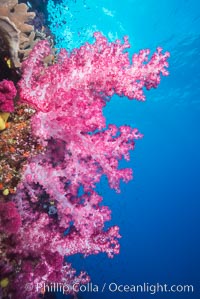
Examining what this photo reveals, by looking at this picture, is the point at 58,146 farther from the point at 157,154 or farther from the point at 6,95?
the point at 157,154

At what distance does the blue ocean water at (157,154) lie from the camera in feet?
83.4

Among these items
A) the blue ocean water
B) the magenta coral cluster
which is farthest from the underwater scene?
the blue ocean water

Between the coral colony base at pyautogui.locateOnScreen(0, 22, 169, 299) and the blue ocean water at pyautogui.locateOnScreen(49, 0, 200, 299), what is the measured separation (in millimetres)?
2179

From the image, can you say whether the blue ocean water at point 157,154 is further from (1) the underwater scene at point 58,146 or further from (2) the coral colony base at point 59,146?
(2) the coral colony base at point 59,146

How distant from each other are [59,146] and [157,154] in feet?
350

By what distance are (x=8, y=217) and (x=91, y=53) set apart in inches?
74.9

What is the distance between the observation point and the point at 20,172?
3.07 metres

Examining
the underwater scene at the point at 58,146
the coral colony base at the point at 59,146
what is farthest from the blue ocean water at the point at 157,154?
the coral colony base at the point at 59,146

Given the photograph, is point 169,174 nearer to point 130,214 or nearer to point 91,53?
point 130,214

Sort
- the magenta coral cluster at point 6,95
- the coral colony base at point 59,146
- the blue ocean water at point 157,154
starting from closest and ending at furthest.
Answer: the magenta coral cluster at point 6,95, the coral colony base at point 59,146, the blue ocean water at point 157,154

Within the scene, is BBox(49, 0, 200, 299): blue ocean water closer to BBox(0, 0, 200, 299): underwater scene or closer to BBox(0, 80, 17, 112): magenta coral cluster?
BBox(0, 0, 200, 299): underwater scene

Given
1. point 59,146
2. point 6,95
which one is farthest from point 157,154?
point 6,95

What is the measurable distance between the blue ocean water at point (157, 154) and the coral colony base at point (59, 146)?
2.18 metres

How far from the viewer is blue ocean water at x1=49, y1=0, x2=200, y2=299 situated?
83.4 feet
